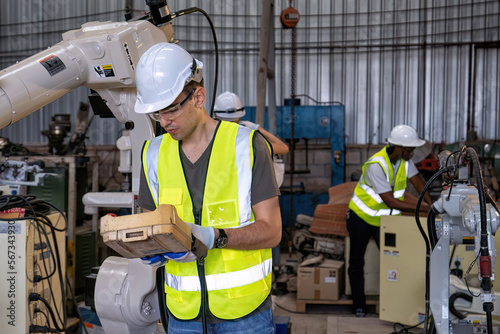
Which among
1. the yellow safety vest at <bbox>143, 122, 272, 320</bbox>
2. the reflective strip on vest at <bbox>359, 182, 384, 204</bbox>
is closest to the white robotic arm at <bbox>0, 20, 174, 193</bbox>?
the yellow safety vest at <bbox>143, 122, 272, 320</bbox>

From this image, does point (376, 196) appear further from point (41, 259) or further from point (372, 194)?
point (41, 259)

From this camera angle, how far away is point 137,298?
2.70 m

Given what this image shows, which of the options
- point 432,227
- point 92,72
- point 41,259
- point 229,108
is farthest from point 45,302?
point 229,108

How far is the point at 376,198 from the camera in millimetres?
4828

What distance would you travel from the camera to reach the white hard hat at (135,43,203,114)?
1.86 meters

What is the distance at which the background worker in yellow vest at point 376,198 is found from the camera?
475 cm

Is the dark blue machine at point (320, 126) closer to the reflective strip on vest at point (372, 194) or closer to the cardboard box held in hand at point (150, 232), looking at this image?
the reflective strip on vest at point (372, 194)

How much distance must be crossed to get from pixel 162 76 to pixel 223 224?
0.52 meters

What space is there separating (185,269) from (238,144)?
0.45 meters

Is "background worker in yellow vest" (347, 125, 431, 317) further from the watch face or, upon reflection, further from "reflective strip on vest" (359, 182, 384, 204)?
the watch face

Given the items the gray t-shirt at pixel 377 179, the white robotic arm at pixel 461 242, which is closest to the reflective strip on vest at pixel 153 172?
the white robotic arm at pixel 461 242

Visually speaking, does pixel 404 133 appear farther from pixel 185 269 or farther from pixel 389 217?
pixel 185 269

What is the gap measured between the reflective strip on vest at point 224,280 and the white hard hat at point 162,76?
1.87 feet

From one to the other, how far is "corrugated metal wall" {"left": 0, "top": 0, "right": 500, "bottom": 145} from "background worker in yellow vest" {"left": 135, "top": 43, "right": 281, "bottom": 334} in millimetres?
7011
